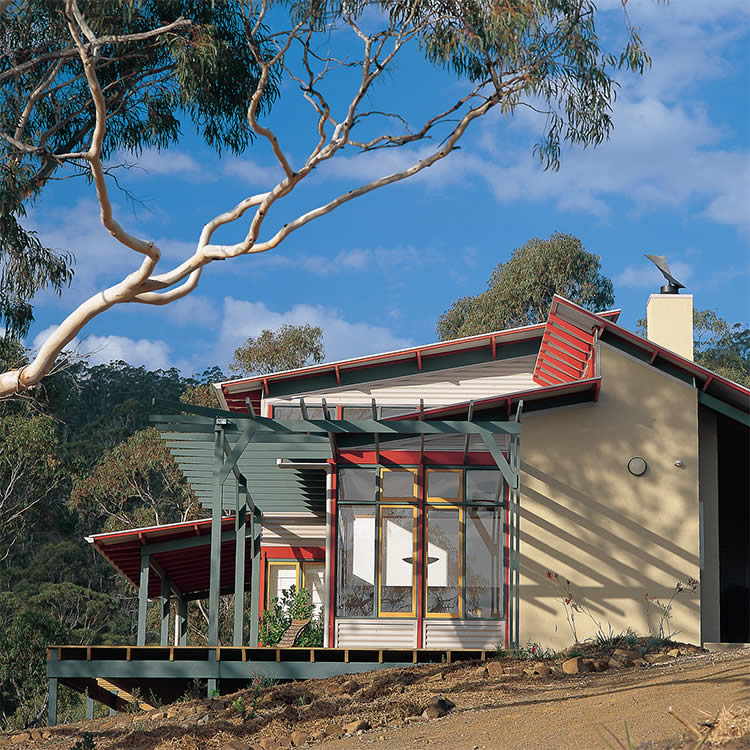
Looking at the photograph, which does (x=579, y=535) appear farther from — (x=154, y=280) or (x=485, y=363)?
(x=154, y=280)

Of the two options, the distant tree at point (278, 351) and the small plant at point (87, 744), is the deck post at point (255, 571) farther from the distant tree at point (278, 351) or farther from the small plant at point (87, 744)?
the distant tree at point (278, 351)

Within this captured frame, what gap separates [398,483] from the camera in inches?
591

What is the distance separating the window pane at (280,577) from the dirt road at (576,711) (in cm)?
864

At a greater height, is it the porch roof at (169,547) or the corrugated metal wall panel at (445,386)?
the corrugated metal wall panel at (445,386)

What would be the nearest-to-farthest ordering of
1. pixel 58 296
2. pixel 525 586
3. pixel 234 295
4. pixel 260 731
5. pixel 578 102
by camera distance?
pixel 260 731 < pixel 578 102 < pixel 525 586 < pixel 58 296 < pixel 234 295

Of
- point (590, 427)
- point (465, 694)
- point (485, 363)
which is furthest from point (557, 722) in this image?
point (485, 363)

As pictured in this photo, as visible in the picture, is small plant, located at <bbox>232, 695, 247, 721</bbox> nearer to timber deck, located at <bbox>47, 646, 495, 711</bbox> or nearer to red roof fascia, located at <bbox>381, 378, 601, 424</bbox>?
timber deck, located at <bbox>47, 646, 495, 711</bbox>

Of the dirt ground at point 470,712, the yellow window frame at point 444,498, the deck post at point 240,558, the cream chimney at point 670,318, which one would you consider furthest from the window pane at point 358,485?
the cream chimney at point 670,318

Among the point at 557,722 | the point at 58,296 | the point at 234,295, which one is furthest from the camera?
the point at 234,295

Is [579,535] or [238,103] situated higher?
[238,103]

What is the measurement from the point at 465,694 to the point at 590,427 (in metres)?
5.25

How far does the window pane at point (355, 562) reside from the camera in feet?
48.6

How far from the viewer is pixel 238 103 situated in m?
14.8

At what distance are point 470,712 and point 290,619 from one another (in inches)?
277
